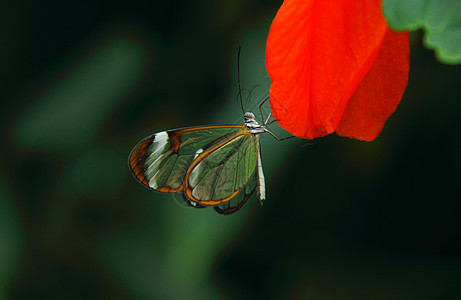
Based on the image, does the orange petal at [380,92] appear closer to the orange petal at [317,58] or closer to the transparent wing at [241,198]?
the orange petal at [317,58]

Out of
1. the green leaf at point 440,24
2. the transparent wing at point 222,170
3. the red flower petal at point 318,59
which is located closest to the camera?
the green leaf at point 440,24

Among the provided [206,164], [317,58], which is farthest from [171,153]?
[317,58]

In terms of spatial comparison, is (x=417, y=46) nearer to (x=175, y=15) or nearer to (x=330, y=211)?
(x=330, y=211)

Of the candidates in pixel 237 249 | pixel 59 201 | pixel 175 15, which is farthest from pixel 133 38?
pixel 237 249

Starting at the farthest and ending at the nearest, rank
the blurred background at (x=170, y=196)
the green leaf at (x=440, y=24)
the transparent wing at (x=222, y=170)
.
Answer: the blurred background at (x=170, y=196)
the transparent wing at (x=222, y=170)
the green leaf at (x=440, y=24)

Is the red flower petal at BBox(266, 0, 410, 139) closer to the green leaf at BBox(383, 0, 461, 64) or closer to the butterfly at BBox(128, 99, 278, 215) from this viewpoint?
the green leaf at BBox(383, 0, 461, 64)

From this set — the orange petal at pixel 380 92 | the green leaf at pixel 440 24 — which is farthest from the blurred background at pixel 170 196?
the green leaf at pixel 440 24

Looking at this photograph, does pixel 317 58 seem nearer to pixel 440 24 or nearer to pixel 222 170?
pixel 440 24
